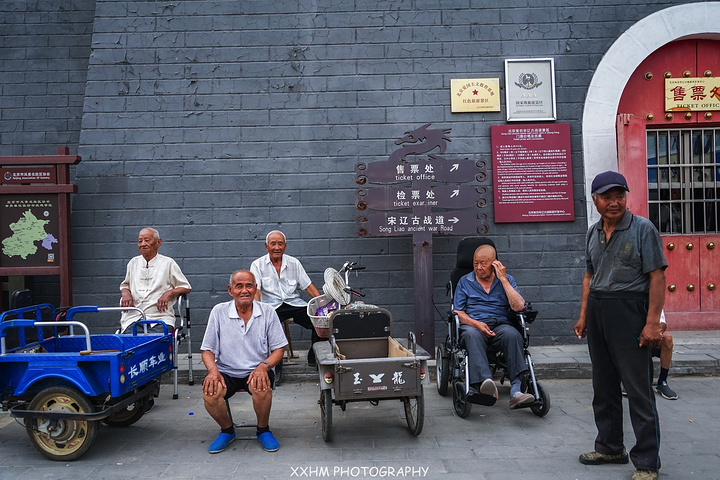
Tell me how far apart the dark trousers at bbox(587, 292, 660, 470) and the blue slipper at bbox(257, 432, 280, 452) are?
2237mm

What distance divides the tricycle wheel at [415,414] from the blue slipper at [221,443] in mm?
1345

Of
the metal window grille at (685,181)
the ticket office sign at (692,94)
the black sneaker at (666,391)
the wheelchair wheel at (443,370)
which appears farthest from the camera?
the metal window grille at (685,181)

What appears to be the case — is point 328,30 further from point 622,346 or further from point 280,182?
point 622,346

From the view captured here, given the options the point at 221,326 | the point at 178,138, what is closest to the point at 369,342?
the point at 221,326

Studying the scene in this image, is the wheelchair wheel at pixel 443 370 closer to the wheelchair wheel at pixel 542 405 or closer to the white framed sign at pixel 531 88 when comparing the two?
the wheelchair wheel at pixel 542 405

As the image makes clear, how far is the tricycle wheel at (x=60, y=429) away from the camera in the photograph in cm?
420

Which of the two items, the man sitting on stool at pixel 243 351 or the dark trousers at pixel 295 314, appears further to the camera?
the dark trousers at pixel 295 314

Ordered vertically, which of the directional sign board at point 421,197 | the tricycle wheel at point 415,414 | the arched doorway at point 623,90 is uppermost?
the arched doorway at point 623,90

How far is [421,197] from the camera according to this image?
6.51 m

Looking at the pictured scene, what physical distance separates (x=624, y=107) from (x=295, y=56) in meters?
4.25

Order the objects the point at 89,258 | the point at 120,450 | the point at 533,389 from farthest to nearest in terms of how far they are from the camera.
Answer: the point at 89,258
the point at 533,389
the point at 120,450

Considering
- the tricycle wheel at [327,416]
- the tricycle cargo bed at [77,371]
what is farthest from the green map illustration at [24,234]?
the tricycle wheel at [327,416]

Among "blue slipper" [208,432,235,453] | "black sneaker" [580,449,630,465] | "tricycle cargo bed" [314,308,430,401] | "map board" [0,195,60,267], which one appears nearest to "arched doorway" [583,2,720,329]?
"black sneaker" [580,449,630,465]

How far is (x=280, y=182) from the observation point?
734 centimetres
